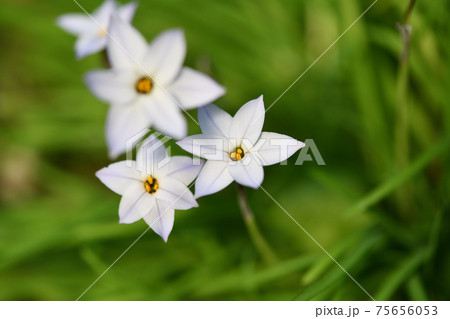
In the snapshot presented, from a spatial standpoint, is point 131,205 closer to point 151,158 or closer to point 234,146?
point 151,158

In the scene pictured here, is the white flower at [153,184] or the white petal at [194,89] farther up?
the white petal at [194,89]

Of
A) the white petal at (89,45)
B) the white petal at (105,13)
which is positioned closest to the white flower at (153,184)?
the white petal at (89,45)

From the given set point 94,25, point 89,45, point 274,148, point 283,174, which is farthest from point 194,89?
point 283,174

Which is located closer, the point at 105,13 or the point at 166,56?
the point at 166,56

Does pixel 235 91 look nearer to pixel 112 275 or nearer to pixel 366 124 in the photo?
pixel 366 124

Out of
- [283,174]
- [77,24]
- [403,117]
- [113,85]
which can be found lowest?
[113,85]

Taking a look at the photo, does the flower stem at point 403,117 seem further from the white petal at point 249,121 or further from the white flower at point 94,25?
the white flower at point 94,25

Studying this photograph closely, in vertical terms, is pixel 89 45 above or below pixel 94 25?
below
